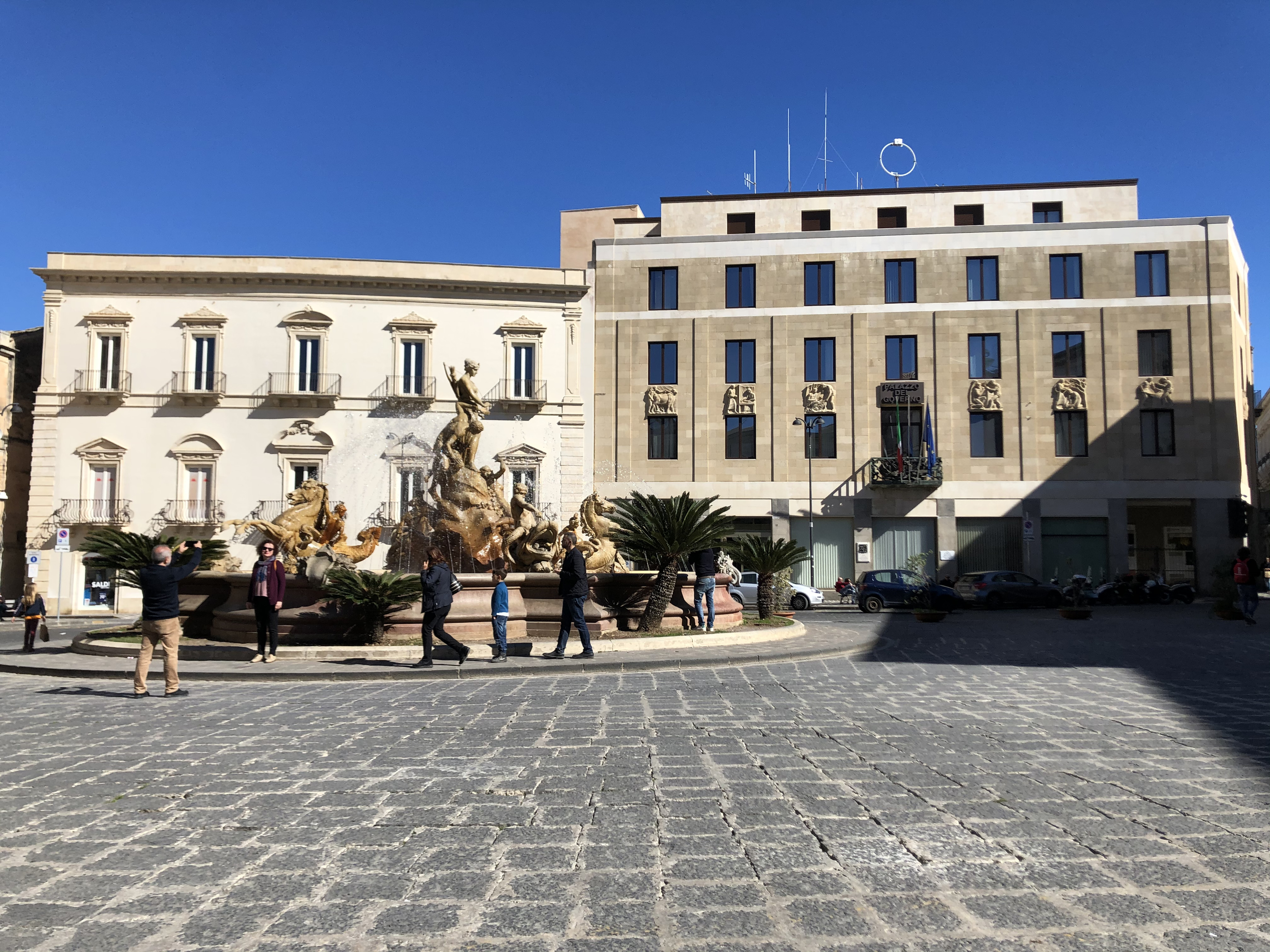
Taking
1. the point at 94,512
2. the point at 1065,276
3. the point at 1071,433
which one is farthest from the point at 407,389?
the point at 1065,276

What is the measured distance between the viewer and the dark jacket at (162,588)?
9.96 metres

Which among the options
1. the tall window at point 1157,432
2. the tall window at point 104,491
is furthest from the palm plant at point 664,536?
the tall window at point 104,491

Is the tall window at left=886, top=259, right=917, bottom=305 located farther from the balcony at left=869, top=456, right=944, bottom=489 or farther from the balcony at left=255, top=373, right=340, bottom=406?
the balcony at left=255, top=373, right=340, bottom=406

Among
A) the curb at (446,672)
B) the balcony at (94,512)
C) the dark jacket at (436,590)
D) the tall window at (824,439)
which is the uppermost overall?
the tall window at (824,439)

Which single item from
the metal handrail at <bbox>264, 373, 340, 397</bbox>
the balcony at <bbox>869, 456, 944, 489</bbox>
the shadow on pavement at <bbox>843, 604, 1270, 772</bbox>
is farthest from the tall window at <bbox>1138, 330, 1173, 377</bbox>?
the metal handrail at <bbox>264, 373, 340, 397</bbox>

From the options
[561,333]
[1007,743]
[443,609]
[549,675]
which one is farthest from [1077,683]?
[561,333]

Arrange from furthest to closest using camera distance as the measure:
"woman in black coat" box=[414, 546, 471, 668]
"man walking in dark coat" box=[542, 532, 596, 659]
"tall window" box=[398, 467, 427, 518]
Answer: "tall window" box=[398, 467, 427, 518]
"man walking in dark coat" box=[542, 532, 596, 659]
"woman in black coat" box=[414, 546, 471, 668]

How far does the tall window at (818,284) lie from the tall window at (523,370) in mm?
11543

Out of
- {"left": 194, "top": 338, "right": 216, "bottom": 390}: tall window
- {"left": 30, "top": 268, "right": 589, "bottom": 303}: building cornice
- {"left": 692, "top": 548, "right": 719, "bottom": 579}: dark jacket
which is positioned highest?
{"left": 30, "top": 268, "right": 589, "bottom": 303}: building cornice

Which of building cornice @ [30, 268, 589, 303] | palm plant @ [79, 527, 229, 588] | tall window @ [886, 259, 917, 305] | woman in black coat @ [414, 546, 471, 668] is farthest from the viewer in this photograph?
tall window @ [886, 259, 917, 305]

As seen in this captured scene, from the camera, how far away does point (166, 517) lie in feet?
119

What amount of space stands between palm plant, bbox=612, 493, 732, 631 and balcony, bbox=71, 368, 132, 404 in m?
28.8

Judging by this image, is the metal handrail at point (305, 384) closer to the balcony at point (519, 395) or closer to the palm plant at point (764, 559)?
the balcony at point (519, 395)

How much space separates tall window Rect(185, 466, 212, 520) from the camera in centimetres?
3653
